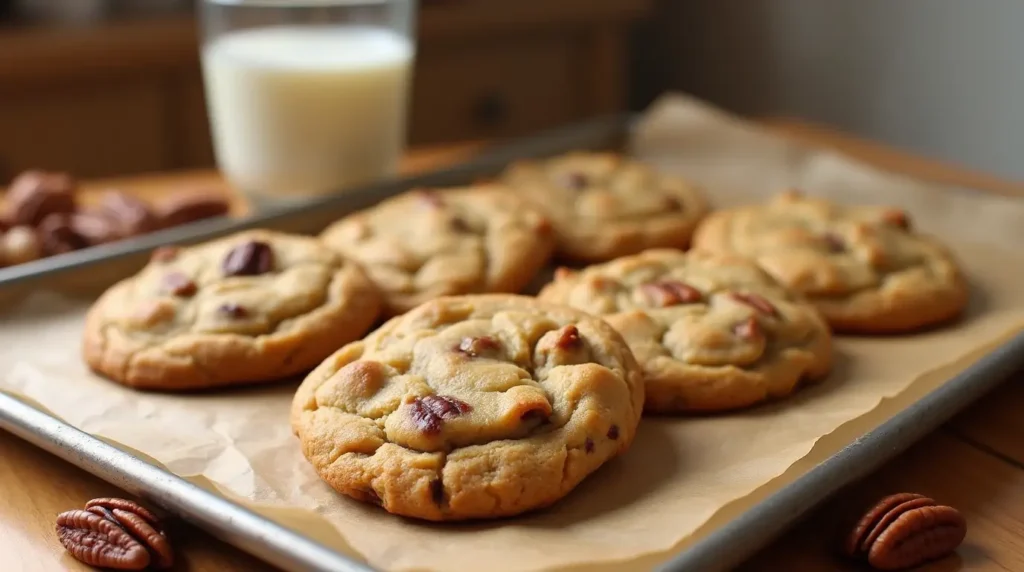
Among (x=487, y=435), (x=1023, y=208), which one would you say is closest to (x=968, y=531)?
(x=487, y=435)

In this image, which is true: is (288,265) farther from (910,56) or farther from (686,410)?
(910,56)

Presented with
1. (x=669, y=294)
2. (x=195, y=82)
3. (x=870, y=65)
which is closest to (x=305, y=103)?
(x=669, y=294)

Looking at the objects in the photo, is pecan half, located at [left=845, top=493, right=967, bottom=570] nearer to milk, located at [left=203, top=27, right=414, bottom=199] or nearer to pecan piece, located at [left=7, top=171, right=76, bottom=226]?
milk, located at [left=203, top=27, right=414, bottom=199]

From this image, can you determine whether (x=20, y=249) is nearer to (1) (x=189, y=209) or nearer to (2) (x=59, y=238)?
(2) (x=59, y=238)

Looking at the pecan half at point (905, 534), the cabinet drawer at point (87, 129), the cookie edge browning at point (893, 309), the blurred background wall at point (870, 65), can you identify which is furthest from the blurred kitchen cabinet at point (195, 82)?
the pecan half at point (905, 534)

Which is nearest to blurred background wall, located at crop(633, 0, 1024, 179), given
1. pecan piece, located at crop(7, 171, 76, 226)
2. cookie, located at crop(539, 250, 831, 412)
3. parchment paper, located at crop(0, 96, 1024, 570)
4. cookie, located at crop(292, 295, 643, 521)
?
parchment paper, located at crop(0, 96, 1024, 570)

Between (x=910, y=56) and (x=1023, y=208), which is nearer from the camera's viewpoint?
(x=1023, y=208)

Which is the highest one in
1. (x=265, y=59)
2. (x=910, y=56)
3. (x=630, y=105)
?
(x=265, y=59)
